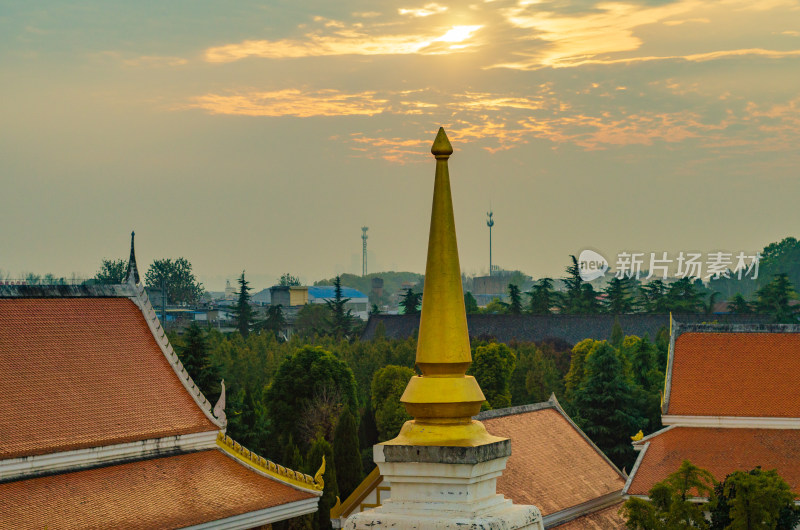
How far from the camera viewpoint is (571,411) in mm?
64875

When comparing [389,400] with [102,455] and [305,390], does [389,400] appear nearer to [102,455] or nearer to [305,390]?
[305,390]

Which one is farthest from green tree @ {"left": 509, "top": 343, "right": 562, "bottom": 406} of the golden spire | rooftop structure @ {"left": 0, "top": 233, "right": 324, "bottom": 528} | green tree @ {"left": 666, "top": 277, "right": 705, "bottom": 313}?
the golden spire

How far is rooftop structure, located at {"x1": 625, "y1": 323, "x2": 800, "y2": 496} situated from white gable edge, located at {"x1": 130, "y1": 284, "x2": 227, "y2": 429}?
15230 mm

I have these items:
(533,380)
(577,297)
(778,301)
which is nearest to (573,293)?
(577,297)

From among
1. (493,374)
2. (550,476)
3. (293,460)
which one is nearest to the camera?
(550,476)

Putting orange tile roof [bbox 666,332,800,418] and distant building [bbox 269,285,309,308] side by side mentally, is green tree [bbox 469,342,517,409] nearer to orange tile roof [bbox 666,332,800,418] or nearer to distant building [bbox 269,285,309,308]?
orange tile roof [bbox 666,332,800,418]

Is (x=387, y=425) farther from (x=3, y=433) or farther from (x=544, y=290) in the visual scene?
(x=544, y=290)

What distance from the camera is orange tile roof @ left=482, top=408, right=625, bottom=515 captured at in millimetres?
37750

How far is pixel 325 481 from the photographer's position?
4450 centimetres

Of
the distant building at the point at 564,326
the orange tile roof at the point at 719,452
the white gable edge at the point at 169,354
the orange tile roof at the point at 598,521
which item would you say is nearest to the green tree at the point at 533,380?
the distant building at the point at 564,326

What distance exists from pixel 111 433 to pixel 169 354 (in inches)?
163

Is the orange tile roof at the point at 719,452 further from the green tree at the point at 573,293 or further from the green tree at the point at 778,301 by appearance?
the green tree at the point at 573,293

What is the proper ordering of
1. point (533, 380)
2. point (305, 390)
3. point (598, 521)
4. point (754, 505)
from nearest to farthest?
1. point (754, 505)
2. point (598, 521)
3. point (305, 390)
4. point (533, 380)

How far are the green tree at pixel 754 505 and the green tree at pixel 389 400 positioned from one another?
31114 millimetres
